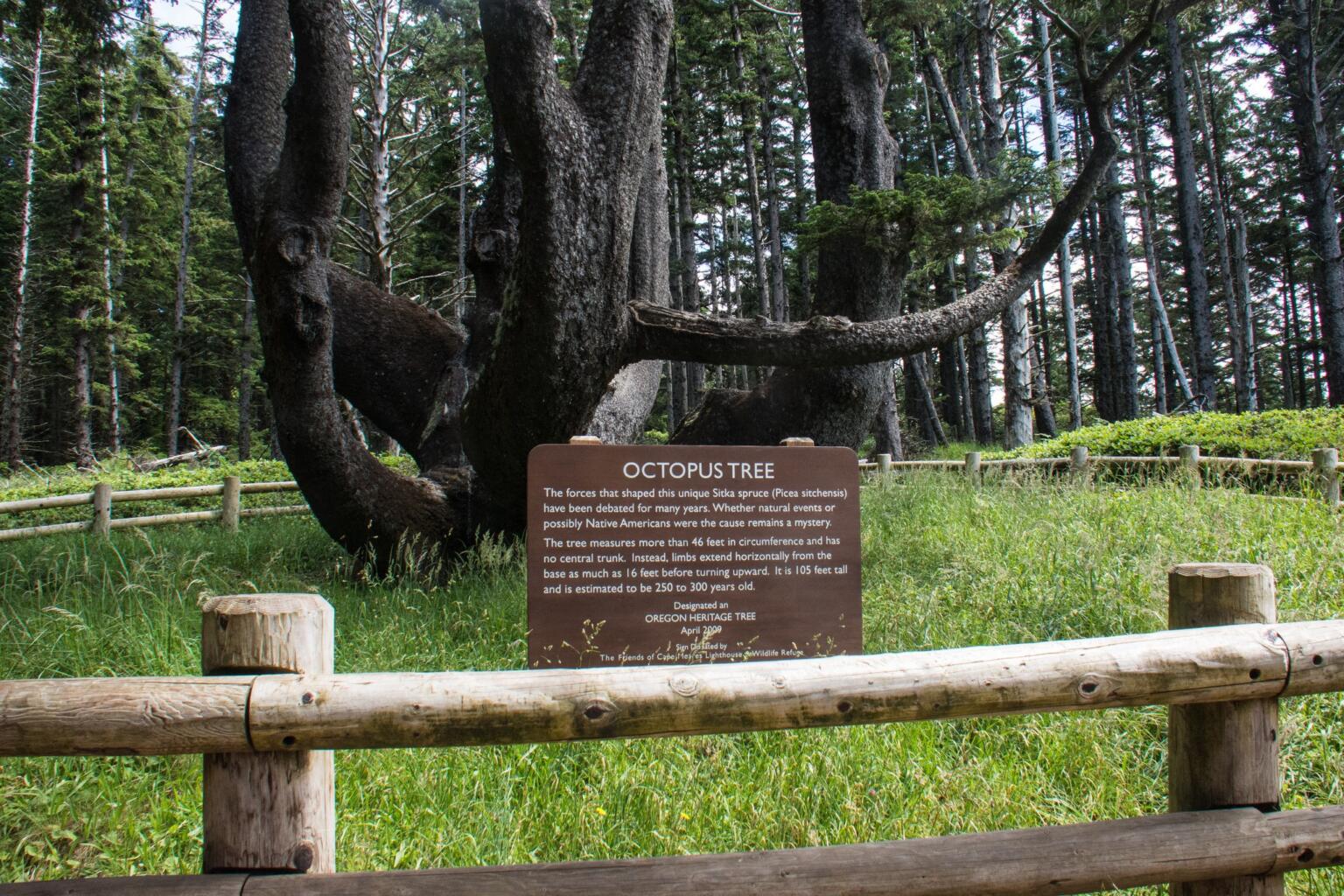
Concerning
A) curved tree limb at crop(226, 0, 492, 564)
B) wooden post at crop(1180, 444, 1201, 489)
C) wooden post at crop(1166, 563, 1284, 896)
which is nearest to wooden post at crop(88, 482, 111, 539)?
curved tree limb at crop(226, 0, 492, 564)

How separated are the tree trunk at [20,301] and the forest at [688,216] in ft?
0.51

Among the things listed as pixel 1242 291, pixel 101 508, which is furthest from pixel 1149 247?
pixel 101 508

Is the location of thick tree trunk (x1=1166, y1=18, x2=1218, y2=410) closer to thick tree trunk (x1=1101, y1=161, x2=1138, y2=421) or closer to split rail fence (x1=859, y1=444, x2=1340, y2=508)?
thick tree trunk (x1=1101, y1=161, x2=1138, y2=421)

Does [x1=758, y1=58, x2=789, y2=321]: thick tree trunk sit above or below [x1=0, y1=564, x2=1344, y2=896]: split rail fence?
above

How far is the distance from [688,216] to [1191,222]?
12.4m

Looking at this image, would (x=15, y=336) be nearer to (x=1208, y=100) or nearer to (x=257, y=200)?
(x=257, y=200)

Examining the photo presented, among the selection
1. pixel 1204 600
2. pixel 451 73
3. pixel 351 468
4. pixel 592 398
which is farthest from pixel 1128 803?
pixel 451 73

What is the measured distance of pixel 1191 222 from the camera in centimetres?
1816

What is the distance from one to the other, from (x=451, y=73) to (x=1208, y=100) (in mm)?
26321

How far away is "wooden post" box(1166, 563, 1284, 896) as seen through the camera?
1.88m

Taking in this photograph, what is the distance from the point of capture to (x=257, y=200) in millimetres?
6023

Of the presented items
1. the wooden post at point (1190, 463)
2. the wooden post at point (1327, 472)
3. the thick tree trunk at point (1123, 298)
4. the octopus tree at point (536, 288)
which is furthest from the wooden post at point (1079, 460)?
the thick tree trunk at point (1123, 298)

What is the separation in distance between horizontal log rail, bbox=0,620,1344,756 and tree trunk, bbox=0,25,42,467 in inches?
890

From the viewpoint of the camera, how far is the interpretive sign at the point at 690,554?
3.33m
